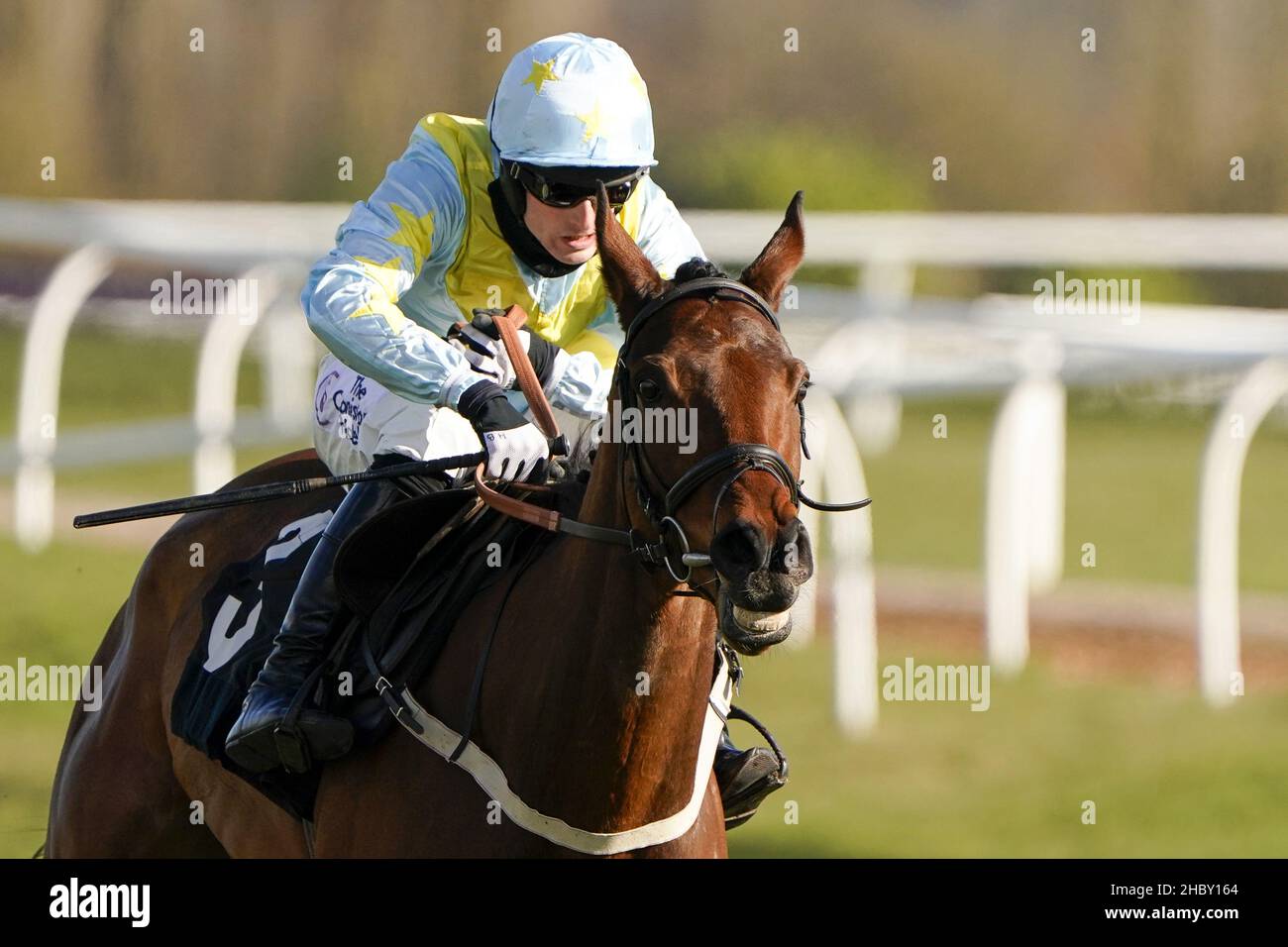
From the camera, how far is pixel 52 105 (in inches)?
834

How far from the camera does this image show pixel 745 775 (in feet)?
12.5

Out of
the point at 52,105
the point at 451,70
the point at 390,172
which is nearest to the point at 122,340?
the point at 52,105

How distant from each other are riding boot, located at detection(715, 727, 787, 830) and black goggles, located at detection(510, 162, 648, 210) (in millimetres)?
1093

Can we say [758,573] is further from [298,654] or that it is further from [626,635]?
[298,654]

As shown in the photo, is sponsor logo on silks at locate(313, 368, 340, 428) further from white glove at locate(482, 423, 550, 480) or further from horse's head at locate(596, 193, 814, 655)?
horse's head at locate(596, 193, 814, 655)

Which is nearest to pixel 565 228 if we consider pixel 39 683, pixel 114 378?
pixel 39 683

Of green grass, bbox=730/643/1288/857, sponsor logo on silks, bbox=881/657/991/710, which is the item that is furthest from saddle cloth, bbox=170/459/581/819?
sponsor logo on silks, bbox=881/657/991/710

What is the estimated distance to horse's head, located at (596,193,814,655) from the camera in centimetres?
288

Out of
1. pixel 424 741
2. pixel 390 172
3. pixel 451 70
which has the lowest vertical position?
pixel 424 741

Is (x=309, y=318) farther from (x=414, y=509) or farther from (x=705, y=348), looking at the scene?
(x=705, y=348)

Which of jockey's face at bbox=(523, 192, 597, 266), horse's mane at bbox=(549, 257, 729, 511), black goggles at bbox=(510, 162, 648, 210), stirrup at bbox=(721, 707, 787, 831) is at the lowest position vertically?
stirrup at bbox=(721, 707, 787, 831)

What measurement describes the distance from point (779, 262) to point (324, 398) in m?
1.21

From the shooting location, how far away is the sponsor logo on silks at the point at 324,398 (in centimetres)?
406
